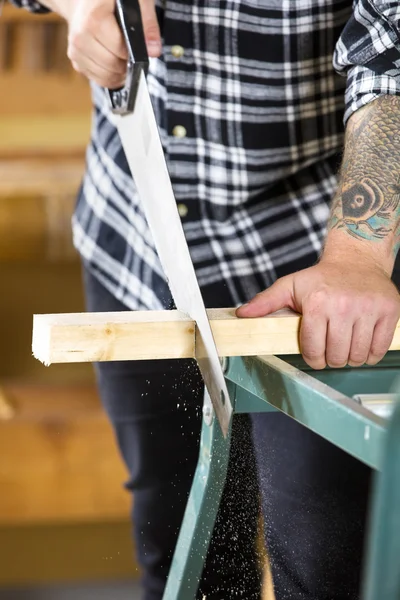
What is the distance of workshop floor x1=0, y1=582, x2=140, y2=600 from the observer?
1.65 m

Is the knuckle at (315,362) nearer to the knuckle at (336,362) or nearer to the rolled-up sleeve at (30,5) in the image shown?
the knuckle at (336,362)

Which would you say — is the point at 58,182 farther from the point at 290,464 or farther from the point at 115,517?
the point at 290,464

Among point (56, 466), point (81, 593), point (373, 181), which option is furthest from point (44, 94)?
point (373, 181)

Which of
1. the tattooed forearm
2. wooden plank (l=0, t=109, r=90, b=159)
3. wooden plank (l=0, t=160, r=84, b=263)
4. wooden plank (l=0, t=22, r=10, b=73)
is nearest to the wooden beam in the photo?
the tattooed forearm

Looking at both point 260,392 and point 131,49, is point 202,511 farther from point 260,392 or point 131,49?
point 131,49

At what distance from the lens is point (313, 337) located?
24.7 inches

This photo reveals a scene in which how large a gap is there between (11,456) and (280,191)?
0.80 meters

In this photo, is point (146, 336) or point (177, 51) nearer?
point (146, 336)

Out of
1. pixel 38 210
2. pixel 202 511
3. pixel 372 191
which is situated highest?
pixel 372 191

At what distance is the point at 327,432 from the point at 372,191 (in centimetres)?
27

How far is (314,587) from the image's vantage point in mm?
768

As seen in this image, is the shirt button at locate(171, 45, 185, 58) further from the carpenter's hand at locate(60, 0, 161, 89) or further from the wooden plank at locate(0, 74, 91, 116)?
the wooden plank at locate(0, 74, 91, 116)

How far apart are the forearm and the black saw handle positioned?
0.19 meters

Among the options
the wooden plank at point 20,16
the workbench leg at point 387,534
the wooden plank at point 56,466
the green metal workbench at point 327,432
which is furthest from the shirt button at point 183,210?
the wooden plank at point 20,16
